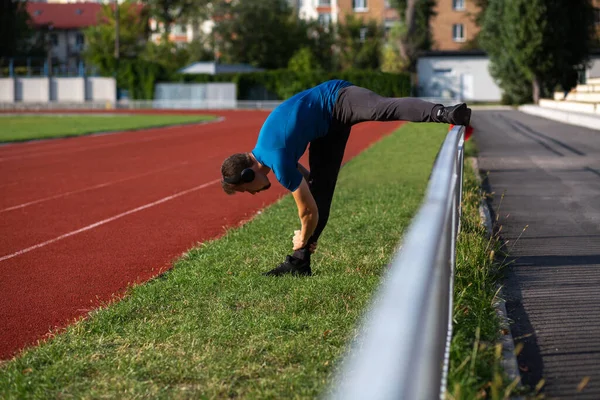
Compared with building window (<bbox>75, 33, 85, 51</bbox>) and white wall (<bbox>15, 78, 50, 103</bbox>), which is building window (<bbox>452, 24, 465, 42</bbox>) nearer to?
white wall (<bbox>15, 78, 50, 103</bbox>)

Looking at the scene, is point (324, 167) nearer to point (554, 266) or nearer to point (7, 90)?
point (554, 266)

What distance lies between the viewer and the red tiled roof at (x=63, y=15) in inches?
4533

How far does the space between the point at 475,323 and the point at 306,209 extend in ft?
5.22

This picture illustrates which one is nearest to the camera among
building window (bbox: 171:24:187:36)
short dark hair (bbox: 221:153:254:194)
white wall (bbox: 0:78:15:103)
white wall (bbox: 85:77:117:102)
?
short dark hair (bbox: 221:153:254:194)

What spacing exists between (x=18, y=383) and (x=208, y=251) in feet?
13.2

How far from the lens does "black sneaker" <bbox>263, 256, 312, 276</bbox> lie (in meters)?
6.91

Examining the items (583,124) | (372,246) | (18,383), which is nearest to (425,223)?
(18,383)

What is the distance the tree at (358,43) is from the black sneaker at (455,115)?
72395mm

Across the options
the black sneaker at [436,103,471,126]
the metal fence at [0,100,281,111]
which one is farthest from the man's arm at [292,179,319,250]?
the metal fence at [0,100,281,111]

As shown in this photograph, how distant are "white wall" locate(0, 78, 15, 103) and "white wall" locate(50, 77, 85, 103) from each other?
135 inches

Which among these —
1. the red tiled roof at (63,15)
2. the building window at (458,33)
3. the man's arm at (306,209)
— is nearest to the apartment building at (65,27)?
the red tiled roof at (63,15)

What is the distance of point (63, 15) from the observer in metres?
117

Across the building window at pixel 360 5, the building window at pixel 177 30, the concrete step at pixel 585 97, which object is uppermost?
the building window at pixel 360 5

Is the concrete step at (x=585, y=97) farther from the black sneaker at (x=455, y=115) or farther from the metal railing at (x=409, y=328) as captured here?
the metal railing at (x=409, y=328)
